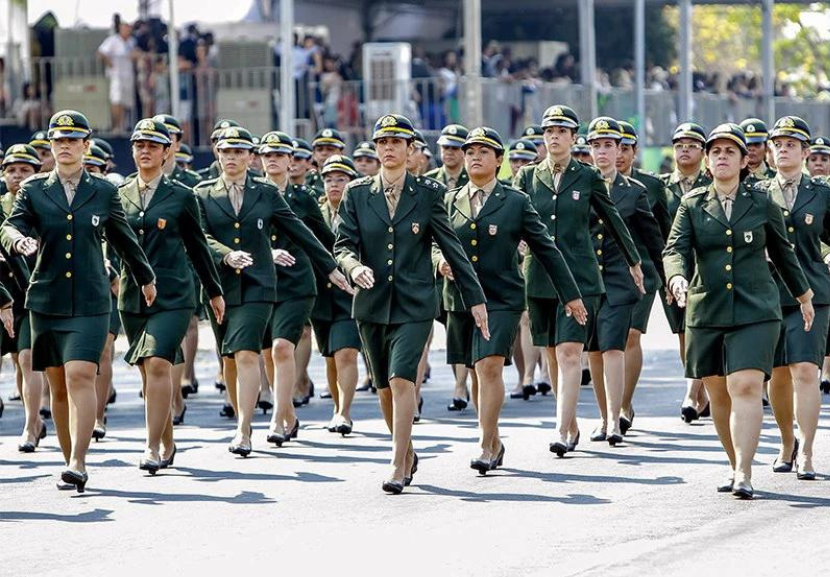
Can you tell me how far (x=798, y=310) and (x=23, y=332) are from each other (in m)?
5.79

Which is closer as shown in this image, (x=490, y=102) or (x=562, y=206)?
(x=562, y=206)

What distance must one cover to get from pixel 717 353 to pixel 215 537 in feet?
9.94

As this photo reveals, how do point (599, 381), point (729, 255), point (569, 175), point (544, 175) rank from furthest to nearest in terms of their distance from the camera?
point (599, 381)
point (544, 175)
point (569, 175)
point (729, 255)

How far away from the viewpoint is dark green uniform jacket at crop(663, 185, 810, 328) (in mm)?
11547

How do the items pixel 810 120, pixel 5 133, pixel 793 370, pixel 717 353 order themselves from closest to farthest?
1. pixel 717 353
2. pixel 793 370
3. pixel 5 133
4. pixel 810 120

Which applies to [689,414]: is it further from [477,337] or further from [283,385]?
[477,337]

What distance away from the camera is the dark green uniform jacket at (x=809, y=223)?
12.9 metres

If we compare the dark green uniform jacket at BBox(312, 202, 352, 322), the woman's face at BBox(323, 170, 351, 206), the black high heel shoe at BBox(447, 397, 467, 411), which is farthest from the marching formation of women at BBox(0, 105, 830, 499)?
the black high heel shoe at BBox(447, 397, 467, 411)

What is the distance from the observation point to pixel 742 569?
366 inches

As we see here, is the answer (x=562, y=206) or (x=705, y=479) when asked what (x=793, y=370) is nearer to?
(x=705, y=479)

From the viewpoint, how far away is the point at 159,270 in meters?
12.9

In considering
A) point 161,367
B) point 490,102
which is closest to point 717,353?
point 161,367

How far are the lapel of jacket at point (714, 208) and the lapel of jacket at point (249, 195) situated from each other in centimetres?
369

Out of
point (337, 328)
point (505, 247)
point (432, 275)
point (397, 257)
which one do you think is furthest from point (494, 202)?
point (337, 328)
